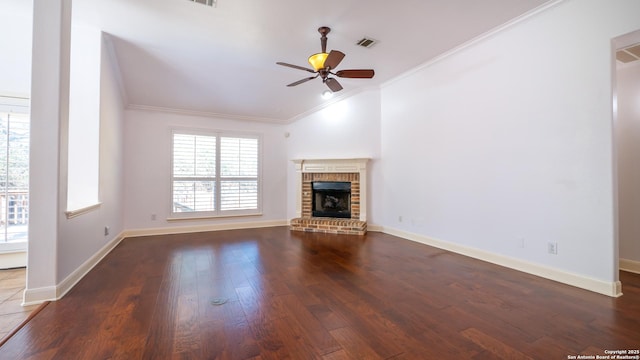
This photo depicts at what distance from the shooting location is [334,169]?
5.61 metres

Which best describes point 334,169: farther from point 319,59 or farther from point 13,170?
point 13,170

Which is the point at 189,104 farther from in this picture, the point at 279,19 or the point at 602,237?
the point at 602,237

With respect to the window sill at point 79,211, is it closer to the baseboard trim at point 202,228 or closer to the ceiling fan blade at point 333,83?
the baseboard trim at point 202,228

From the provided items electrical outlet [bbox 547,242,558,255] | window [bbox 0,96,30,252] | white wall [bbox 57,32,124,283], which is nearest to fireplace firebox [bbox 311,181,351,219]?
electrical outlet [bbox 547,242,558,255]

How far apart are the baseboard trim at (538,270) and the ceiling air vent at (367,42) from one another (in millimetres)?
3023

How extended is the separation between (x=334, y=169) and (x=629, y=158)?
4.22 metres

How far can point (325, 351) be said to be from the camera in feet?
5.24

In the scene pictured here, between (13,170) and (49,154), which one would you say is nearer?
(49,154)

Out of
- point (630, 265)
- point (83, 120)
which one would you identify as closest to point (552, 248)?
point (630, 265)

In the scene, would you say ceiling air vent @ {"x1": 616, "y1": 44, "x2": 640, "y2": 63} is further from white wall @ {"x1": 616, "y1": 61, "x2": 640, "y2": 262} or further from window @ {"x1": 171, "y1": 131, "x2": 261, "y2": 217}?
window @ {"x1": 171, "y1": 131, "x2": 261, "y2": 217}

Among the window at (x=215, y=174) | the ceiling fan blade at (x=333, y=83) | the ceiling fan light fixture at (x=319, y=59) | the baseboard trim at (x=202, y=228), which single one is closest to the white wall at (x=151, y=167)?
the baseboard trim at (x=202, y=228)

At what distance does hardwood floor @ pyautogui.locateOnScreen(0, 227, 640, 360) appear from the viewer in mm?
1622

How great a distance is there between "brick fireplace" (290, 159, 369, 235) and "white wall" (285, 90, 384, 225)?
17 cm

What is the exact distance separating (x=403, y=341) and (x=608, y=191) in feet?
7.97
